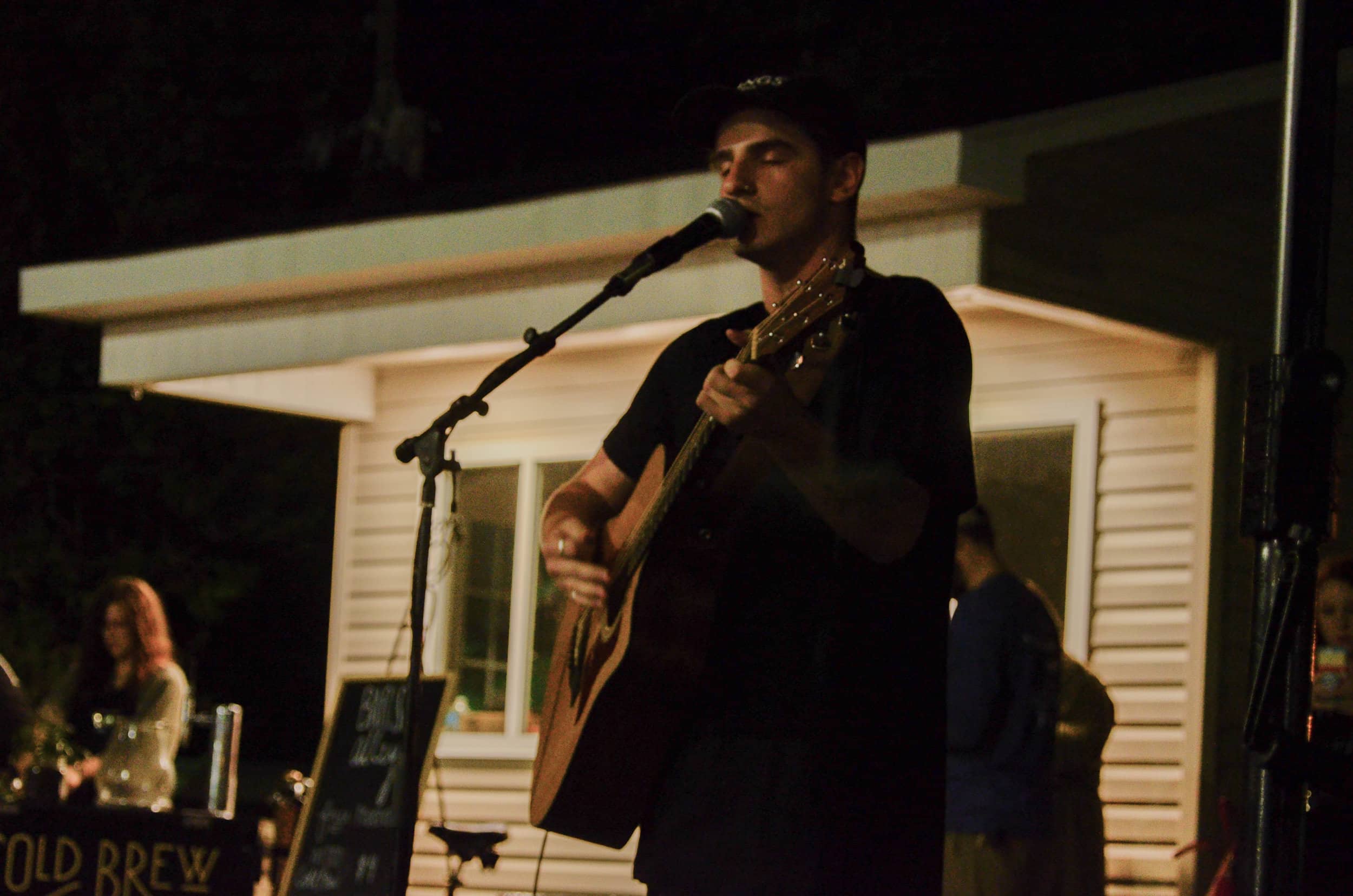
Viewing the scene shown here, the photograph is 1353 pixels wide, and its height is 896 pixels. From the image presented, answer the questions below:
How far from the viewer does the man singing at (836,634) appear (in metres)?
2.62

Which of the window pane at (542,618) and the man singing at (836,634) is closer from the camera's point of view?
the man singing at (836,634)

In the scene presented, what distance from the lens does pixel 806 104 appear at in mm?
3033

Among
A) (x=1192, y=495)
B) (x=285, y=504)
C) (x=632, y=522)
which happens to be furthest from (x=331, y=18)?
(x=632, y=522)

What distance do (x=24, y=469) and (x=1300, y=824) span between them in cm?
2120

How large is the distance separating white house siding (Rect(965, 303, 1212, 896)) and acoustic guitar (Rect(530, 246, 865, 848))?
479cm

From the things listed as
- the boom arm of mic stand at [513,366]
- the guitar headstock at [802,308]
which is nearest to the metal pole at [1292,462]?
the guitar headstock at [802,308]

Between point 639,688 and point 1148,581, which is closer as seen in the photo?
point 639,688

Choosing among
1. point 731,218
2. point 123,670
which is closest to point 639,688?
point 731,218

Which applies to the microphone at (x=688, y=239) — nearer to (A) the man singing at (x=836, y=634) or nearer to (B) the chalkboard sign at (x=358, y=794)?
(A) the man singing at (x=836, y=634)

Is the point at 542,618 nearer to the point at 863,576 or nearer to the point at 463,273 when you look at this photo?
the point at 463,273

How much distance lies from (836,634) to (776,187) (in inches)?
29.2

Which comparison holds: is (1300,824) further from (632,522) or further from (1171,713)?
(1171,713)

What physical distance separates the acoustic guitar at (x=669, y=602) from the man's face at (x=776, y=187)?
0.09 m

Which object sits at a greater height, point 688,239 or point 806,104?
point 806,104
